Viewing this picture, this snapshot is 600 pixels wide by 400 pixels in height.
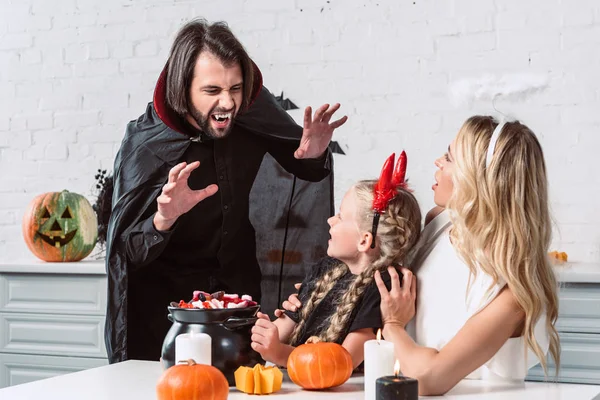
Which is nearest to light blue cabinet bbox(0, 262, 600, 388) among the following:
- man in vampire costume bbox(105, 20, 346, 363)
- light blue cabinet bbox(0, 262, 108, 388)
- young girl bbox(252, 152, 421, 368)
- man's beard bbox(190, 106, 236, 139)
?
light blue cabinet bbox(0, 262, 108, 388)

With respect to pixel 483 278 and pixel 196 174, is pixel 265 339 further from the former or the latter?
pixel 196 174

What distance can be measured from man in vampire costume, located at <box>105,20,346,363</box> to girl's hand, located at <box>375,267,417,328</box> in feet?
2.79

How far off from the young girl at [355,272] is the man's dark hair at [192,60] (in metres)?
0.85

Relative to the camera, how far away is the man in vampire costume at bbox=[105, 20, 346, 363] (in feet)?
8.61

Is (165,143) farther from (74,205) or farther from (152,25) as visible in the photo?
(152,25)

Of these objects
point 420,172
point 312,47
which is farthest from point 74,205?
point 420,172

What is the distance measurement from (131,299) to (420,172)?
1296 mm

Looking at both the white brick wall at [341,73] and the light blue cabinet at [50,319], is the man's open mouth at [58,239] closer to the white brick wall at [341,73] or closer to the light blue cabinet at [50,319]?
the light blue cabinet at [50,319]

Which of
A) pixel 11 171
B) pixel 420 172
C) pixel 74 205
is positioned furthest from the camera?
pixel 11 171

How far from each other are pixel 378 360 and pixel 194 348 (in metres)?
0.36

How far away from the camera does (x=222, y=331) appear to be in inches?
64.9

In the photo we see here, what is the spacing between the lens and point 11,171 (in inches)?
161

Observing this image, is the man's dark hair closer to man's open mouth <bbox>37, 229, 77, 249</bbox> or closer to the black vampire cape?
the black vampire cape

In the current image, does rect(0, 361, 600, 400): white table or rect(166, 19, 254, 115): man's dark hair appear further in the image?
rect(166, 19, 254, 115): man's dark hair
